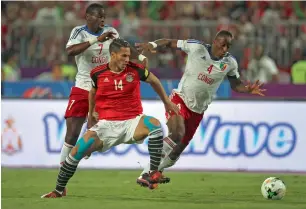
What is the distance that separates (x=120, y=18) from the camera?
2409cm

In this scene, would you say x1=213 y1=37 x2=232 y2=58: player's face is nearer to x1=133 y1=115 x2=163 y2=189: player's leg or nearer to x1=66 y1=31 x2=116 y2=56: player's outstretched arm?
x1=66 y1=31 x2=116 y2=56: player's outstretched arm

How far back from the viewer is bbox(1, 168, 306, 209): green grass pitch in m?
11.2

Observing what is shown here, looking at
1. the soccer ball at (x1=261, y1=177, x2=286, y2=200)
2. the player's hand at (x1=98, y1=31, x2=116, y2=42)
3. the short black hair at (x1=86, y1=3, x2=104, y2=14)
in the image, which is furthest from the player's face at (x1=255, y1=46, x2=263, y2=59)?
the soccer ball at (x1=261, y1=177, x2=286, y2=200)

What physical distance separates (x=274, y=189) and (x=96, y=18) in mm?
3801

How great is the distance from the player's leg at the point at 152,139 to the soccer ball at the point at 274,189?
5.11 ft

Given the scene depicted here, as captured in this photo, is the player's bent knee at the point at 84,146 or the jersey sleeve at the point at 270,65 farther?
the jersey sleeve at the point at 270,65

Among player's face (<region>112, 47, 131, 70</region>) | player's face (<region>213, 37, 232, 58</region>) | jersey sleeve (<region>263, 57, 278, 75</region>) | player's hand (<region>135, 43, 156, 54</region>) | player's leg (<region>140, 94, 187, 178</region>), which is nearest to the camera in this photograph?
player's face (<region>112, 47, 131, 70</region>)

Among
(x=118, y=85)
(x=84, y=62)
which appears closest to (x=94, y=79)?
(x=118, y=85)

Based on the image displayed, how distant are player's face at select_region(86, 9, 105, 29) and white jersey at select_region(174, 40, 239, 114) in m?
1.27

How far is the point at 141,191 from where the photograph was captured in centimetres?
1348

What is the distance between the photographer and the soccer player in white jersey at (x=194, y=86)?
13538mm

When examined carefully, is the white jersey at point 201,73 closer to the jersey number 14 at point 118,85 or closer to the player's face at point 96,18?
the player's face at point 96,18

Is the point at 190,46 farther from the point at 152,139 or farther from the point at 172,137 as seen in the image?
the point at 152,139

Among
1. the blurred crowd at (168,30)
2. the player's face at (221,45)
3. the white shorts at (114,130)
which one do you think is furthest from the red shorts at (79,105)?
the blurred crowd at (168,30)
